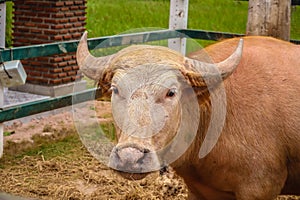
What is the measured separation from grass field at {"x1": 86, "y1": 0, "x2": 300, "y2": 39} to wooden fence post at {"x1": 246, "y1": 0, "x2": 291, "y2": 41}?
817cm

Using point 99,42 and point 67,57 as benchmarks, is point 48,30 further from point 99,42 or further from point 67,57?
point 99,42

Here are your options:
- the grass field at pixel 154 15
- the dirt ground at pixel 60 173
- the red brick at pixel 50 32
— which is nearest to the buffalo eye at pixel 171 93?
the dirt ground at pixel 60 173

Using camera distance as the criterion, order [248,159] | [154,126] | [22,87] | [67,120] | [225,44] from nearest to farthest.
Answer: [154,126]
[248,159]
[225,44]
[67,120]
[22,87]

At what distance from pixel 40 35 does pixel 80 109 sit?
128 centimetres

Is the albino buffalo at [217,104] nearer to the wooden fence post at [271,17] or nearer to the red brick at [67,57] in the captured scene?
the wooden fence post at [271,17]

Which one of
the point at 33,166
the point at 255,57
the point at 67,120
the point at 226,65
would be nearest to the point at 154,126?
the point at 226,65

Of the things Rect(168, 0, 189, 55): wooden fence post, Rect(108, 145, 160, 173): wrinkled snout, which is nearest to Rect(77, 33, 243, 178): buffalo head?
Rect(108, 145, 160, 173): wrinkled snout

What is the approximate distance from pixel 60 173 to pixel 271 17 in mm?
2837

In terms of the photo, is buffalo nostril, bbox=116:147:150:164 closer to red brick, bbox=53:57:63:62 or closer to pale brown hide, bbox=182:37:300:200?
pale brown hide, bbox=182:37:300:200

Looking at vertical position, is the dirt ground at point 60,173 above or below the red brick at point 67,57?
below

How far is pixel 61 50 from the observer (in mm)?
7660

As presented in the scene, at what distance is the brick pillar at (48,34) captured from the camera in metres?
10.4

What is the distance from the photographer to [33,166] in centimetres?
794

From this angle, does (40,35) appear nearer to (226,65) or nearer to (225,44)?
(225,44)
